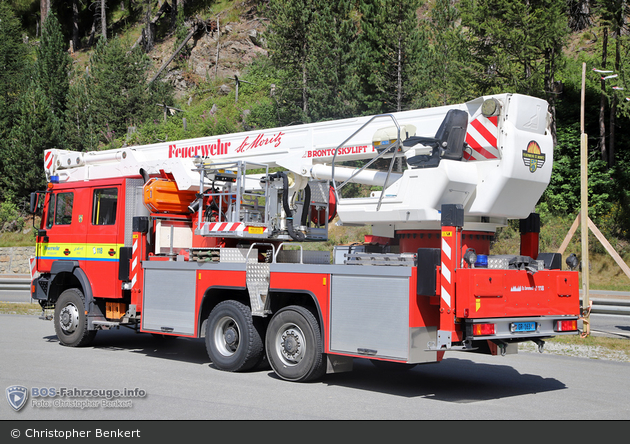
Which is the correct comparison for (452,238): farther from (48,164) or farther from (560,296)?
(48,164)

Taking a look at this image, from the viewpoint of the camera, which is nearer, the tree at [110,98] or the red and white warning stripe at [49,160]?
the red and white warning stripe at [49,160]

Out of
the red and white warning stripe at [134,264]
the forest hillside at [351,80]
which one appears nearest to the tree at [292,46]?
the forest hillside at [351,80]

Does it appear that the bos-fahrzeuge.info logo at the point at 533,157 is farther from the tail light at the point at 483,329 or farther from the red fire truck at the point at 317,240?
the tail light at the point at 483,329

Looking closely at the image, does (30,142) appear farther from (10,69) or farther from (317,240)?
(317,240)

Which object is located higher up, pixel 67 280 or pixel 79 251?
pixel 79 251

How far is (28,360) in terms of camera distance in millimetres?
10250

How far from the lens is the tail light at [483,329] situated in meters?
7.48

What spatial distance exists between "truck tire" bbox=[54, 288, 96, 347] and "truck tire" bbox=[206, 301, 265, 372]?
122 inches

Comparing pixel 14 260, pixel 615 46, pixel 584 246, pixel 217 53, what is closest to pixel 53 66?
pixel 217 53

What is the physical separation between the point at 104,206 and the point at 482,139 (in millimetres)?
7062

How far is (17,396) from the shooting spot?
24.5ft

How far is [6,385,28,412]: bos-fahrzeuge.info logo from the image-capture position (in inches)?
279

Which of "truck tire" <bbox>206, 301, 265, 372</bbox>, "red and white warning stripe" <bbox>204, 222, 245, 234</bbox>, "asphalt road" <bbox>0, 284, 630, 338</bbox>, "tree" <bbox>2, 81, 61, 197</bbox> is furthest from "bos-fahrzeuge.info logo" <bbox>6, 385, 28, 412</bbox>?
"tree" <bbox>2, 81, 61, 197</bbox>

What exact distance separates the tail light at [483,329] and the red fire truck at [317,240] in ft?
0.09
